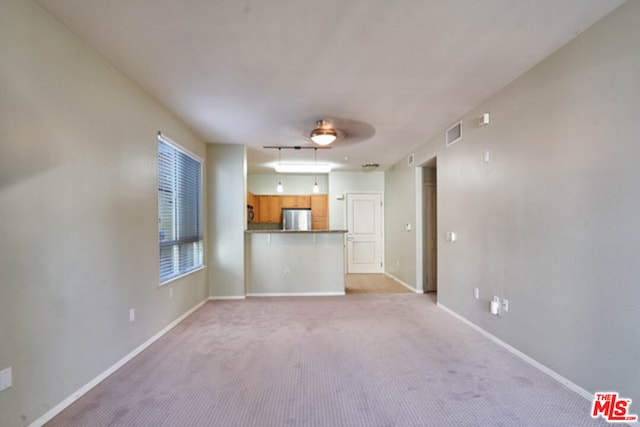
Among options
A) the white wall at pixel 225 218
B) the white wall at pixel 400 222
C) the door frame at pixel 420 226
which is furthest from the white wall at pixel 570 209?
the white wall at pixel 225 218

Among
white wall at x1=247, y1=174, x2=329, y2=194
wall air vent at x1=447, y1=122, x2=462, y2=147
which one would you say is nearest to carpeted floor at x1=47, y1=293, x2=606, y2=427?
wall air vent at x1=447, y1=122, x2=462, y2=147

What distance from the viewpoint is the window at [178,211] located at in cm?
356

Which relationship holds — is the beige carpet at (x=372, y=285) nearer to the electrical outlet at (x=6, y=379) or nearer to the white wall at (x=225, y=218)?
the white wall at (x=225, y=218)

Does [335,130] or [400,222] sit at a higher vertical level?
[335,130]

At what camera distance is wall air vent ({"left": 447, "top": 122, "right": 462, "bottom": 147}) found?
3.88 m

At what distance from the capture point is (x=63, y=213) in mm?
2068

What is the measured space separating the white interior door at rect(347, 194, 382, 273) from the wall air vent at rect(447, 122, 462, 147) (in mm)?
3627

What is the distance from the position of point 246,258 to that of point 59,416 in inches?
133

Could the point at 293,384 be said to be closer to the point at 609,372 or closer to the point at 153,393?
the point at 153,393

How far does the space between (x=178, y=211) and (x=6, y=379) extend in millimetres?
2520

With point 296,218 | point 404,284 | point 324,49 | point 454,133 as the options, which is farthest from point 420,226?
point 324,49

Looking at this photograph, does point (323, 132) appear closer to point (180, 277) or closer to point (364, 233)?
point (180, 277)

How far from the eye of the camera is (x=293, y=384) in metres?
2.32

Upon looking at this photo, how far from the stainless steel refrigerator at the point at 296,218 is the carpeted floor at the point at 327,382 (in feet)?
13.6
